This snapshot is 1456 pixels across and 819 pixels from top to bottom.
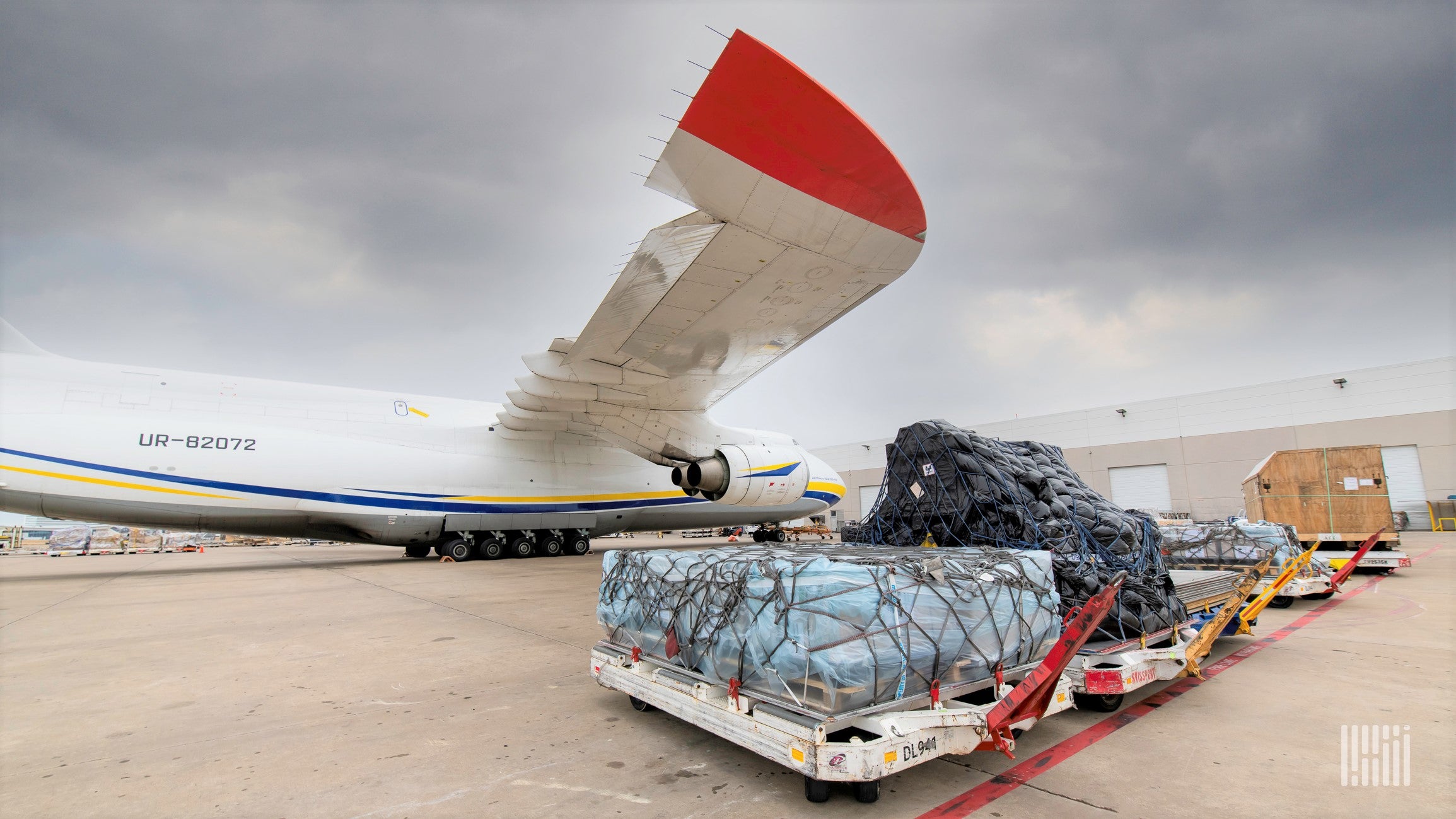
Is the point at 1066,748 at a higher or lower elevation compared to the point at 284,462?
lower

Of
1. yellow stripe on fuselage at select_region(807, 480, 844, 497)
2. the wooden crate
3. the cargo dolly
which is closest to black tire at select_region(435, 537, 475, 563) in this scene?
yellow stripe on fuselage at select_region(807, 480, 844, 497)

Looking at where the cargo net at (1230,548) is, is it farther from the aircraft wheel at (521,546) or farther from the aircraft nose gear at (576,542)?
the aircraft wheel at (521,546)

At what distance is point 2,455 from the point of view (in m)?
10.5

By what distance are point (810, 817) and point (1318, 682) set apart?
4.13 m

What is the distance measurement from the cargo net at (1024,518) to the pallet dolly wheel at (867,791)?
2.24m

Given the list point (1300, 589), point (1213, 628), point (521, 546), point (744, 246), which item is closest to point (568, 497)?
point (521, 546)

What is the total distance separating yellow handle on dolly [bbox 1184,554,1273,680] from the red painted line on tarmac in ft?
0.58

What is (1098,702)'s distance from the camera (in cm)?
386

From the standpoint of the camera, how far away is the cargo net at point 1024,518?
4.21 metres

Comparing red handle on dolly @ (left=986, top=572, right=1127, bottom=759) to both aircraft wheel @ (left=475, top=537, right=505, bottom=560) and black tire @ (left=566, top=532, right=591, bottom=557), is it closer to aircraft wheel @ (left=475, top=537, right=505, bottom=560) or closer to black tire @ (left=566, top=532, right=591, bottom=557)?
aircraft wheel @ (left=475, top=537, right=505, bottom=560)

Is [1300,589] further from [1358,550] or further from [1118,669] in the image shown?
[1118,669]

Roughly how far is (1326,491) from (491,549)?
651 inches

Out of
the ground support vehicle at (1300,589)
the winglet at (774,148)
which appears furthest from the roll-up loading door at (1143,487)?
the winglet at (774,148)

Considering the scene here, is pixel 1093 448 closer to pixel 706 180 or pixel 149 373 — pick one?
pixel 706 180
